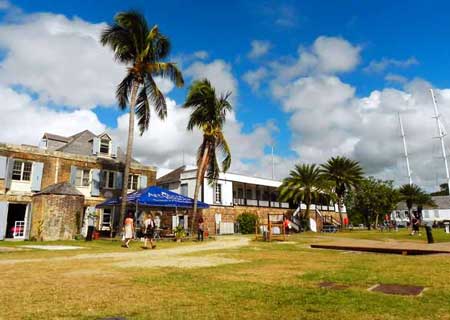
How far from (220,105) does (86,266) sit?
749 inches

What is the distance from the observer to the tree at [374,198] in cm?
5125

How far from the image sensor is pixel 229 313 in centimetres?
467

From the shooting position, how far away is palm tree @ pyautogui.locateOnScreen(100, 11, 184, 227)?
77.5 ft

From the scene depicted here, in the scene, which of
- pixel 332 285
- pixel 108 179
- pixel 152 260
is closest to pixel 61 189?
pixel 108 179

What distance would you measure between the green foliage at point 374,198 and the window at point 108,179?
34.0m

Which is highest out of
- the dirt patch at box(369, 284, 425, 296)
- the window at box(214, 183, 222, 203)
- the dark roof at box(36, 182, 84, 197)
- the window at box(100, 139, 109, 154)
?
the window at box(100, 139, 109, 154)

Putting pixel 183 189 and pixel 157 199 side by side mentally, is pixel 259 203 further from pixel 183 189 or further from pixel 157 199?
pixel 157 199

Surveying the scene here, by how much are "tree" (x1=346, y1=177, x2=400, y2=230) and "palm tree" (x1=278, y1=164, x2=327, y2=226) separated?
11210 millimetres

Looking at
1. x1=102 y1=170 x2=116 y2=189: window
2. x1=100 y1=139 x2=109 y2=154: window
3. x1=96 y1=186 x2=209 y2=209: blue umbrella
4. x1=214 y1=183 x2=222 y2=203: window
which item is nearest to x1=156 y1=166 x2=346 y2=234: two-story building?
x1=214 y1=183 x2=222 y2=203: window

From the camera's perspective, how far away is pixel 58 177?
26.3 meters

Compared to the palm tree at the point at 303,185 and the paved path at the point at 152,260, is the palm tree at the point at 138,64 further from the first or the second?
the palm tree at the point at 303,185

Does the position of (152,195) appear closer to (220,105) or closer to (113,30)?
(220,105)

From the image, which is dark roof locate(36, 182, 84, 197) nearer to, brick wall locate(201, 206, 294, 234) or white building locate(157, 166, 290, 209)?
white building locate(157, 166, 290, 209)

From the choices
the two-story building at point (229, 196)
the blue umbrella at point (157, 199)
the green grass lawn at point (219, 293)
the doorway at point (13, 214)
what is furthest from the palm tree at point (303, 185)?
the green grass lawn at point (219, 293)
